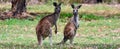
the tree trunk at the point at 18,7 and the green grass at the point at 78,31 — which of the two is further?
the tree trunk at the point at 18,7

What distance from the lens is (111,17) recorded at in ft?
73.0

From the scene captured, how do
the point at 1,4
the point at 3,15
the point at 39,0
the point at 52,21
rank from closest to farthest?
the point at 52,21 < the point at 3,15 < the point at 1,4 < the point at 39,0

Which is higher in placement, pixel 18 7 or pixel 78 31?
pixel 78 31

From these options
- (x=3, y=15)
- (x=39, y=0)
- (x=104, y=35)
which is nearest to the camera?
(x=104, y=35)

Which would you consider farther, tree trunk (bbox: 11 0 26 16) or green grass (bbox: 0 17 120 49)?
tree trunk (bbox: 11 0 26 16)

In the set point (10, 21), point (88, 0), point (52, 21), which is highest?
point (52, 21)

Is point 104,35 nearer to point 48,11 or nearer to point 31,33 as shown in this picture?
point 31,33

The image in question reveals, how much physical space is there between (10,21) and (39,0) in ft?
39.1

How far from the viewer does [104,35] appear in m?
15.5

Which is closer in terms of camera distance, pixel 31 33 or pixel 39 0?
pixel 31 33

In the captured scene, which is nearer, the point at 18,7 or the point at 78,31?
the point at 78,31

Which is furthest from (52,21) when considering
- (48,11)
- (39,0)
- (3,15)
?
(39,0)

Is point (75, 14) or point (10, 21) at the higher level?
point (75, 14)

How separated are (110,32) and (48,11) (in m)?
8.99
